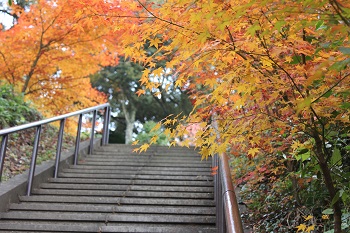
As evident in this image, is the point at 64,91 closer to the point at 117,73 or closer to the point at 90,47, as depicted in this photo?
the point at 90,47

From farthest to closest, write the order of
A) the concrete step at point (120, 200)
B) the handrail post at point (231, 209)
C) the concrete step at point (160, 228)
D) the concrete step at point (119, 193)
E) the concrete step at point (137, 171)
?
the concrete step at point (137, 171) → the concrete step at point (119, 193) → the concrete step at point (120, 200) → the concrete step at point (160, 228) → the handrail post at point (231, 209)

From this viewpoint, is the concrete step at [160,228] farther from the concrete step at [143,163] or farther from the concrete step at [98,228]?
the concrete step at [143,163]

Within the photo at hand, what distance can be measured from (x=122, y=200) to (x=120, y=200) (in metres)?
0.03

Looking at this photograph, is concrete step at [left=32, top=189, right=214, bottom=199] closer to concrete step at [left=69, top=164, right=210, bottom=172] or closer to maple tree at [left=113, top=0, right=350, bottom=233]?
concrete step at [left=69, top=164, right=210, bottom=172]

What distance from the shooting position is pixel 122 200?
15.2 ft

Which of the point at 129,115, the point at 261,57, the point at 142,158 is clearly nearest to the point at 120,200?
the point at 142,158

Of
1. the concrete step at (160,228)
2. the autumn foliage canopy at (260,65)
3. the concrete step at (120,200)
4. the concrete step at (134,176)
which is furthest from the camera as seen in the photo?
the concrete step at (134,176)

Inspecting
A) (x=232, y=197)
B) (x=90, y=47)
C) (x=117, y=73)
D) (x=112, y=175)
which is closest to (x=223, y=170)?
(x=232, y=197)

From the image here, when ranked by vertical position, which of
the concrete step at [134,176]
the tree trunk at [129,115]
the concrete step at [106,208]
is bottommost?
the concrete step at [106,208]

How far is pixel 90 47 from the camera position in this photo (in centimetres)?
768

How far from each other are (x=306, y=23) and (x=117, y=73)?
15.2m

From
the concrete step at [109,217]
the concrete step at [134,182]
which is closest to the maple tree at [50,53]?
the concrete step at [134,182]

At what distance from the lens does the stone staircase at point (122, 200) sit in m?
3.97

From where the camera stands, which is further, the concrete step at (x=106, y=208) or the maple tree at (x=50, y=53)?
the maple tree at (x=50, y=53)
